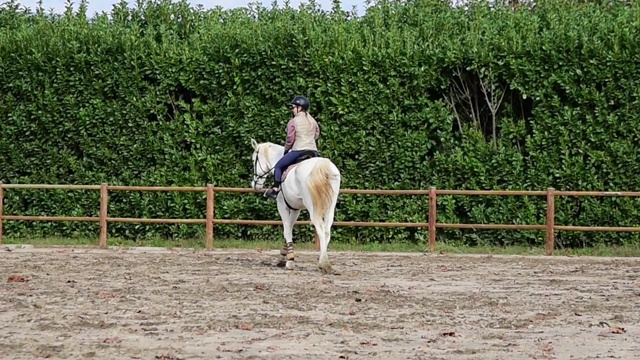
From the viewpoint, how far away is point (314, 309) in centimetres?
1196

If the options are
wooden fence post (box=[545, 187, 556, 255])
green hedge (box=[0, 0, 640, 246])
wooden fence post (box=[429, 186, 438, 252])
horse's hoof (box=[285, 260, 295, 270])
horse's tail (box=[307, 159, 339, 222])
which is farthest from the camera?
green hedge (box=[0, 0, 640, 246])

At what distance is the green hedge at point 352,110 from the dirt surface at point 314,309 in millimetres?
2724

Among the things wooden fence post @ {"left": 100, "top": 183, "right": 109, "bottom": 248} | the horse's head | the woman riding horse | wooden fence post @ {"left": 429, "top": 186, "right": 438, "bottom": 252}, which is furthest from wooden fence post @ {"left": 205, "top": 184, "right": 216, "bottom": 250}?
the woman riding horse

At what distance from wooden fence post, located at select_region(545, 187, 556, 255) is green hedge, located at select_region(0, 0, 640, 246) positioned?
2.43 ft

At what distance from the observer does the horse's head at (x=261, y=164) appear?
1733 cm

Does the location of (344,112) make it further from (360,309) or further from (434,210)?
(360,309)

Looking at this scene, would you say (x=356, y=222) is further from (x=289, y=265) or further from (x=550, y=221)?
(x=289, y=265)

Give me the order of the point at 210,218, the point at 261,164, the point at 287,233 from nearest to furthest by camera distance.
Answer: the point at 287,233 → the point at 261,164 → the point at 210,218

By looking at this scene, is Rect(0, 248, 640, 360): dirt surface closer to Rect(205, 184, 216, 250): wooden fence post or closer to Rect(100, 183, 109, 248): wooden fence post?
Rect(205, 184, 216, 250): wooden fence post

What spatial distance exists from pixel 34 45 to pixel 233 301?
11318 mm

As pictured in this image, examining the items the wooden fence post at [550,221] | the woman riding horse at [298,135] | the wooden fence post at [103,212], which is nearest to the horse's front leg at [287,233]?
the woman riding horse at [298,135]

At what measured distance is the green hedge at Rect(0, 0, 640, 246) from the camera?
798 inches

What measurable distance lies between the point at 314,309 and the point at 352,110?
9320 millimetres

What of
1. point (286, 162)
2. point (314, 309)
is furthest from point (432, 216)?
point (314, 309)
